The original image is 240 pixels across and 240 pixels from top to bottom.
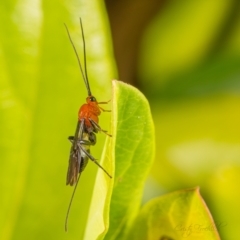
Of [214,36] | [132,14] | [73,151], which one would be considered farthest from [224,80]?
[73,151]

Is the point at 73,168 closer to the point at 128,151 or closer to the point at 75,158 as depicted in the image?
the point at 75,158

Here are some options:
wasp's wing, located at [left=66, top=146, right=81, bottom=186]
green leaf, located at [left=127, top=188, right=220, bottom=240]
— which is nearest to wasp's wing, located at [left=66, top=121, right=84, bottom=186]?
wasp's wing, located at [left=66, top=146, right=81, bottom=186]

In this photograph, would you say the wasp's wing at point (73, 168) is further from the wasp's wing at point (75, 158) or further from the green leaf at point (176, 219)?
the green leaf at point (176, 219)

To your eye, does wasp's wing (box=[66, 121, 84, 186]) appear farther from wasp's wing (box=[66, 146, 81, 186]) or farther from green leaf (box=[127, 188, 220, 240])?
green leaf (box=[127, 188, 220, 240])

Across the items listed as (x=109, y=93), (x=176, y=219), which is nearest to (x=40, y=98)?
(x=109, y=93)

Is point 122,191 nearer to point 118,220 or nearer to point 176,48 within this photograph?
point 118,220

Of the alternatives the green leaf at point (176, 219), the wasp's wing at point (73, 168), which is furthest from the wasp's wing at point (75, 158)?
the green leaf at point (176, 219)
